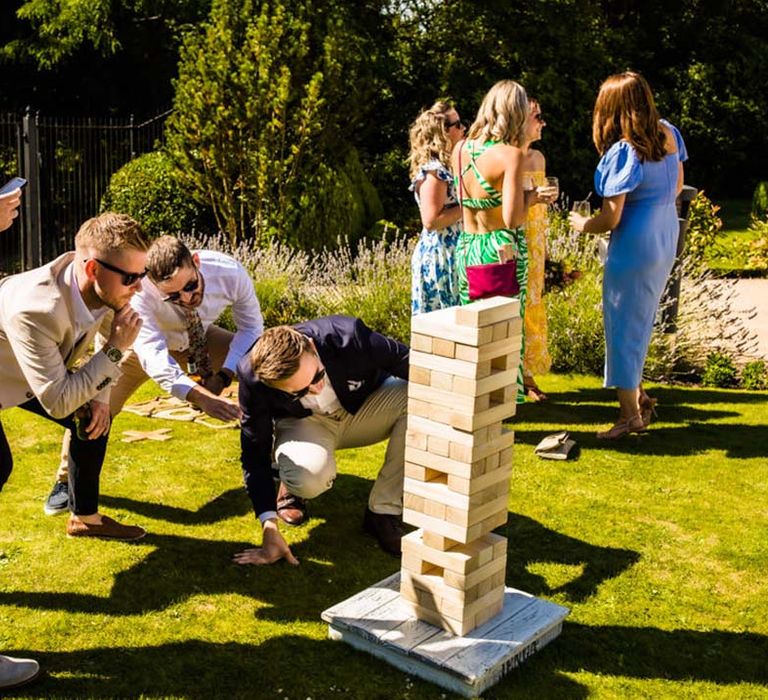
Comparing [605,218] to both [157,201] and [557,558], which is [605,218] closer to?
[557,558]

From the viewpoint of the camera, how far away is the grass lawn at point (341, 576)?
4012 mm

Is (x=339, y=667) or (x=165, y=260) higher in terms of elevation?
(x=165, y=260)

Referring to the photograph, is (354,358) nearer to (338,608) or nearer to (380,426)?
(380,426)

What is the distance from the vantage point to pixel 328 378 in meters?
5.00

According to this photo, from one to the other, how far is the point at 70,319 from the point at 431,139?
9.35 feet

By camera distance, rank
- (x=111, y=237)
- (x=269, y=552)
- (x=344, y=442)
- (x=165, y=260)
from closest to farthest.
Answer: (x=111, y=237), (x=269, y=552), (x=344, y=442), (x=165, y=260)

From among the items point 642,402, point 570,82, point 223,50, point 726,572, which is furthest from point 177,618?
point 570,82

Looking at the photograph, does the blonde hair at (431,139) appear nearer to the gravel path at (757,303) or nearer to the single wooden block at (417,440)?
the single wooden block at (417,440)

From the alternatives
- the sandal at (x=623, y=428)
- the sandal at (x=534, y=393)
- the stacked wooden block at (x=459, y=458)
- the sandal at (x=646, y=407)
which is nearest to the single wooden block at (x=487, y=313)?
the stacked wooden block at (x=459, y=458)

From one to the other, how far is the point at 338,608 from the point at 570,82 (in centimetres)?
1452

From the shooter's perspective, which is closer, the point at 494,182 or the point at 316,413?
the point at 316,413

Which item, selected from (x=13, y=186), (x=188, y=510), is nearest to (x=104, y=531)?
(x=188, y=510)

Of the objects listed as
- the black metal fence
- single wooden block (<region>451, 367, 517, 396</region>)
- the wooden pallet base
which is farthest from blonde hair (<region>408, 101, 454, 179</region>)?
the black metal fence

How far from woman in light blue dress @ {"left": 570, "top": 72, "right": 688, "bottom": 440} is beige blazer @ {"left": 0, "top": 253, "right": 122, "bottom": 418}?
326 cm
